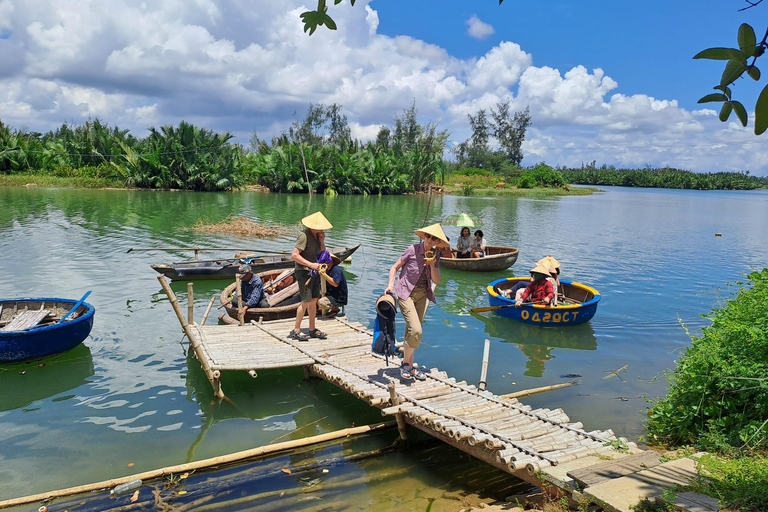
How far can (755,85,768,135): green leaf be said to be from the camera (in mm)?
1454

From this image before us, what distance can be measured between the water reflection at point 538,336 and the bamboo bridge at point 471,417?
325cm

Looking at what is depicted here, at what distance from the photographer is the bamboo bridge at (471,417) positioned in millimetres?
3994

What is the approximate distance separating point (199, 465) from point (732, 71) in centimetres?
509

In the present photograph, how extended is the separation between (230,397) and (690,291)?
12.7 meters

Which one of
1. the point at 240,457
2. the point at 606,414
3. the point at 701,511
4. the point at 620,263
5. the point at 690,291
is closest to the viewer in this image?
the point at 701,511

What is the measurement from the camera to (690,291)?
14.4 meters

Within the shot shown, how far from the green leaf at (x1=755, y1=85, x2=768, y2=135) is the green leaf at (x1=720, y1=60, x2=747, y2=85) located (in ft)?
0.50

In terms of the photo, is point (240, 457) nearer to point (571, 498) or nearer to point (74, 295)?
point (571, 498)

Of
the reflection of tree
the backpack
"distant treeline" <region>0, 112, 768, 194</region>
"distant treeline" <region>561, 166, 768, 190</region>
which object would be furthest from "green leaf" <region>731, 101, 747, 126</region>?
"distant treeline" <region>561, 166, 768, 190</region>

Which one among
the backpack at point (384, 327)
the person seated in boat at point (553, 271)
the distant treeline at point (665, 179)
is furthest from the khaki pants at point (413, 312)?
the distant treeline at point (665, 179)

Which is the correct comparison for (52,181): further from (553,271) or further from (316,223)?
(553,271)

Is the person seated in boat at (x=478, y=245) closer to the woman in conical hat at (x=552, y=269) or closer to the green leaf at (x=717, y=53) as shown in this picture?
the woman in conical hat at (x=552, y=269)

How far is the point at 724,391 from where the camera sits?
195 inches

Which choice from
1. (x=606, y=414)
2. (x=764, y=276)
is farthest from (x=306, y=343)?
(x=764, y=276)
